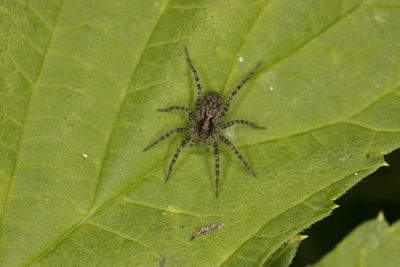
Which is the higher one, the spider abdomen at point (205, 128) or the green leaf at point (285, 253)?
the spider abdomen at point (205, 128)

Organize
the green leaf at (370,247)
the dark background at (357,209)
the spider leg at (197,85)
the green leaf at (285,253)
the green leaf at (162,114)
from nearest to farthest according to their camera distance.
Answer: the green leaf at (370,247) → the green leaf at (285,253) → the green leaf at (162,114) → the spider leg at (197,85) → the dark background at (357,209)

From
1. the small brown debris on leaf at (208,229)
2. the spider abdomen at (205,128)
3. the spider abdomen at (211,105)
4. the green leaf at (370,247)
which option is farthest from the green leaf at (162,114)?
the green leaf at (370,247)

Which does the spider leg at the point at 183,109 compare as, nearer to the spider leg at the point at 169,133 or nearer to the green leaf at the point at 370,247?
the spider leg at the point at 169,133

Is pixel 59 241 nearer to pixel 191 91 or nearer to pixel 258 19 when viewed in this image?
pixel 191 91

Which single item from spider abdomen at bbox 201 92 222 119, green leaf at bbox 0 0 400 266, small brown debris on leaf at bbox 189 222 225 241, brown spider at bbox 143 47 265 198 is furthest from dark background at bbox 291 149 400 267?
spider abdomen at bbox 201 92 222 119

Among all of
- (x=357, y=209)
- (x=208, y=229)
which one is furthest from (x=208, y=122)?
(x=357, y=209)
